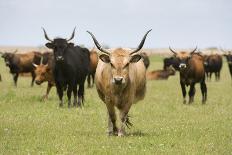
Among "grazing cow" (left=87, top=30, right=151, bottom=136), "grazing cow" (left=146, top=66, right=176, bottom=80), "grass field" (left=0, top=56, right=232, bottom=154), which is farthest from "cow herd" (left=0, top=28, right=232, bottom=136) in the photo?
"grazing cow" (left=146, top=66, right=176, bottom=80)

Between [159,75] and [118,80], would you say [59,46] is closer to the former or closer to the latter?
[118,80]

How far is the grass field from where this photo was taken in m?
11.1

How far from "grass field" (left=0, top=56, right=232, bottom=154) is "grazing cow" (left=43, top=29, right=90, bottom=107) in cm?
67

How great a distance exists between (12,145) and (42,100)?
11.7 m

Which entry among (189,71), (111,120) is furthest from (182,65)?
(111,120)

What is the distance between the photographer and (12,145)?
11406mm

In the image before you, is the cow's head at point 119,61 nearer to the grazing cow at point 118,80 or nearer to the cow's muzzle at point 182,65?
the grazing cow at point 118,80

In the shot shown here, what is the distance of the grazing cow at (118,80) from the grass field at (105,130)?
495 millimetres

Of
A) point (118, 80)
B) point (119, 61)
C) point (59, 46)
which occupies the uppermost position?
point (119, 61)

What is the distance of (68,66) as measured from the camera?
20.6m

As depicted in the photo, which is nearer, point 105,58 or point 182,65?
point 105,58

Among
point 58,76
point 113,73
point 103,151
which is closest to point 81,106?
point 58,76

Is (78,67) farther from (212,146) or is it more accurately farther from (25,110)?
(212,146)

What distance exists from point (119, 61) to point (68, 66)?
839cm
